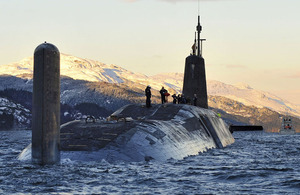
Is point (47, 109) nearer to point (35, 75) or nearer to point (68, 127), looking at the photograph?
point (35, 75)

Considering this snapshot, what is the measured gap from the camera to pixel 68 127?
2306 cm

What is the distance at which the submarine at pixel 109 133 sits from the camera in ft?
57.4

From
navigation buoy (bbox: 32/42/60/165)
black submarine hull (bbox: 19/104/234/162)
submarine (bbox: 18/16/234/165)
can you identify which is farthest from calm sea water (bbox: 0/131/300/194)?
black submarine hull (bbox: 19/104/234/162)

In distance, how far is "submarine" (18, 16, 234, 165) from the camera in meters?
17.5

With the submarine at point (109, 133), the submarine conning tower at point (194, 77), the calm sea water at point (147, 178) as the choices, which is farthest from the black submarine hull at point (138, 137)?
the submarine conning tower at point (194, 77)

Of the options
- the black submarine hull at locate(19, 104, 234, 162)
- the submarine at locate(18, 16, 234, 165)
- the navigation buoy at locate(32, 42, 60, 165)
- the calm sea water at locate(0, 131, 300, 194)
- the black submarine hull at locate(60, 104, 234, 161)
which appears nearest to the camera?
the calm sea water at locate(0, 131, 300, 194)

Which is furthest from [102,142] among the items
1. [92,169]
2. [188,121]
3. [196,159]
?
[188,121]

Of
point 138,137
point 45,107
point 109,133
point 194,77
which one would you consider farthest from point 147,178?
point 194,77

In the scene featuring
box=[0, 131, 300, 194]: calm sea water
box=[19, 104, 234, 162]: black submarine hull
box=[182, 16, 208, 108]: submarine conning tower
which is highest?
box=[182, 16, 208, 108]: submarine conning tower

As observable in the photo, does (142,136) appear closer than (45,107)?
No

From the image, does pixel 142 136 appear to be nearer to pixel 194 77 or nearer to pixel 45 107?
pixel 45 107

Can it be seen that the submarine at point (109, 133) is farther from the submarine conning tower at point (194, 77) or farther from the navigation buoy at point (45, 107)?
the submarine conning tower at point (194, 77)

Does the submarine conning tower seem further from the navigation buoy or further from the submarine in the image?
the navigation buoy

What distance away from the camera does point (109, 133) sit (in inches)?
837
